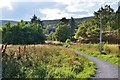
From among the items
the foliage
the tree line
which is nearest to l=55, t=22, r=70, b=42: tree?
the tree line

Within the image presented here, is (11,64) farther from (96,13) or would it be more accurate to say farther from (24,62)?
(96,13)

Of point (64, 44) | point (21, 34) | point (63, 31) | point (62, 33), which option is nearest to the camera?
point (21, 34)

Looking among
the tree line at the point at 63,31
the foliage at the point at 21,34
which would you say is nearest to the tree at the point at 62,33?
the tree line at the point at 63,31

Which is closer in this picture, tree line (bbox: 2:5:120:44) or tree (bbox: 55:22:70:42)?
tree line (bbox: 2:5:120:44)

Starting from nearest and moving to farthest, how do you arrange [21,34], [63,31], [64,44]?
[21,34], [64,44], [63,31]

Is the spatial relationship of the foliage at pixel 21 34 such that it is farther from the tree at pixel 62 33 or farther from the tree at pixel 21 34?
the tree at pixel 62 33

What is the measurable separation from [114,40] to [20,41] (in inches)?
896

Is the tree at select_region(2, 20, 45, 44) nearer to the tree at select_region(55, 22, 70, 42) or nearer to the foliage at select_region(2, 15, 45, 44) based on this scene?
the foliage at select_region(2, 15, 45, 44)

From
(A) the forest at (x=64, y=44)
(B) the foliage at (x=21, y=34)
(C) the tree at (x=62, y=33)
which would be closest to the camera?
(A) the forest at (x=64, y=44)

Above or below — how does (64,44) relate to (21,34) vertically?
below

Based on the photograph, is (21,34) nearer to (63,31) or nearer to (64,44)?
(64,44)

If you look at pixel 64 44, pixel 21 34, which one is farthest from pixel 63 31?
pixel 21 34

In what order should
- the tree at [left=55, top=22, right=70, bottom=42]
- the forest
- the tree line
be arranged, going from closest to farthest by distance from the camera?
the forest → the tree line → the tree at [left=55, top=22, right=70, bottom=42]

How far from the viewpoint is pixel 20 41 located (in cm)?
6594
